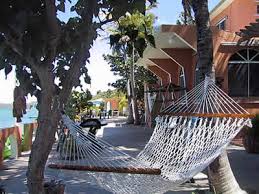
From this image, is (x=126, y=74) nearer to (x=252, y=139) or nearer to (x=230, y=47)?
(x=230, y=47)

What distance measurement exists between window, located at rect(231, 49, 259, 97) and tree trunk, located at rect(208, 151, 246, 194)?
10591 millimetres

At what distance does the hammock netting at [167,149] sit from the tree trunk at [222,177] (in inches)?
44.1

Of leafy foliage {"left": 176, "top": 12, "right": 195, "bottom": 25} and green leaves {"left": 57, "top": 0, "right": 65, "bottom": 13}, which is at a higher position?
leafy foliage {"left": 176, "top": 12, "right": 195, "bottom": 25}

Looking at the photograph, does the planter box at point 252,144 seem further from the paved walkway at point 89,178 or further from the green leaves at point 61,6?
the green leaves at point 61,6

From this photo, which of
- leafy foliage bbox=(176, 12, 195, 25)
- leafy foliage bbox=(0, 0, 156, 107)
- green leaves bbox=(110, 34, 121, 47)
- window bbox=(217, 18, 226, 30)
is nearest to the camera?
leafy foliage bbox=(0, 0, 156, 107)

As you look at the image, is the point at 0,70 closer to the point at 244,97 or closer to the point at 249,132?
the point at 249,132

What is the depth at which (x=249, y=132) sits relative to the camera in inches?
515

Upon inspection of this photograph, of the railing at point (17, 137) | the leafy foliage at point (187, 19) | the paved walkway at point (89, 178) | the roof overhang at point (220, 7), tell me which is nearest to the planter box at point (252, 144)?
the paved walkway at point (89, 178)

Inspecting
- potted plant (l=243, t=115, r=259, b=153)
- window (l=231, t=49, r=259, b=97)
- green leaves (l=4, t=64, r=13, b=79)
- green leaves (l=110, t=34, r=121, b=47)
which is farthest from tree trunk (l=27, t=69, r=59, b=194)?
green leaves (l=110, t=34, r=121, b=47)

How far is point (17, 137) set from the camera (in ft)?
44.2

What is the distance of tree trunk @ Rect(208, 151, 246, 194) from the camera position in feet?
22.8

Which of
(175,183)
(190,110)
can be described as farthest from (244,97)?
(175,183)

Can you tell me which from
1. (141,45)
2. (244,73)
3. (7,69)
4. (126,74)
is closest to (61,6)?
(7,69)

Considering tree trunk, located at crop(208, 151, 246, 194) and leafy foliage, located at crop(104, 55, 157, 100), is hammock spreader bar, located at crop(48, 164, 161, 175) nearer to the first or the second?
tree trunk, located at crop(208, 151, 246, 194)
